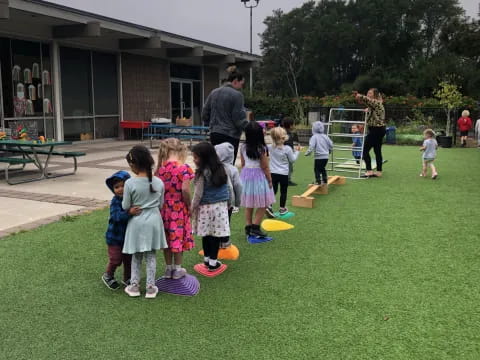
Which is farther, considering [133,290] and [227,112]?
[227,112]

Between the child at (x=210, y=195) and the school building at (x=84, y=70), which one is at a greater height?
the school building at (x=84, y=70)

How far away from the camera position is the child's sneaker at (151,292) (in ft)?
12.1

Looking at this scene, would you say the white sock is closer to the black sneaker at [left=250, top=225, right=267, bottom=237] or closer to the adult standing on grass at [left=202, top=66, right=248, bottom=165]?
the black sneaker at [left=250, top=225, right=267, bottom=237]

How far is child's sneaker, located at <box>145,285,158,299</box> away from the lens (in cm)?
368

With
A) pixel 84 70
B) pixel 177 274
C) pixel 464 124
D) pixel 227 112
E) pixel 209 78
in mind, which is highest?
pixel 209 78

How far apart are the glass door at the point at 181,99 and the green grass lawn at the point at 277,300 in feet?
52.1

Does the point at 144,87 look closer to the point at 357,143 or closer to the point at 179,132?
the point at 179,132

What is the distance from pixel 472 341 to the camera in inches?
118

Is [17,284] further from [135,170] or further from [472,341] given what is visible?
[472,341]

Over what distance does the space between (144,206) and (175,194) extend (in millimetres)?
308

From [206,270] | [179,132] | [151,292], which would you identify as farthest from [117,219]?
[179,132]

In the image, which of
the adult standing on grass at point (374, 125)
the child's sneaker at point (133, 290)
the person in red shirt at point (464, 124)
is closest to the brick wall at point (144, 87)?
the adult standing on grass at point (374, 125)

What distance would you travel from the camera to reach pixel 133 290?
3.71m

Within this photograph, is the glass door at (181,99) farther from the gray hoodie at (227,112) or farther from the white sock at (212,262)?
the white sock at (212,262)
